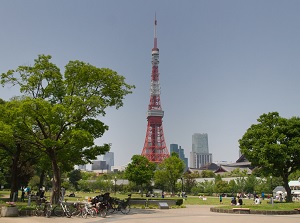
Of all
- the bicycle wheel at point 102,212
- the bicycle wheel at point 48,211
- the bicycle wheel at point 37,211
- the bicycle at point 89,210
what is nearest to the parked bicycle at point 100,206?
the bicycle wheel at point 102,212

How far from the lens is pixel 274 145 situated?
99.8 ft

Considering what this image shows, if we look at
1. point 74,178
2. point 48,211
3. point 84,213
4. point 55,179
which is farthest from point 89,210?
point 74,178

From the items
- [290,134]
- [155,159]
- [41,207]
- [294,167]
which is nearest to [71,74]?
[41,207]

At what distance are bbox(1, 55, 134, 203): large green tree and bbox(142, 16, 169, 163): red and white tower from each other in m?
82.4

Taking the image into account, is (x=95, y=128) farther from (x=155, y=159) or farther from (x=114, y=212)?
(x=155, y=159)

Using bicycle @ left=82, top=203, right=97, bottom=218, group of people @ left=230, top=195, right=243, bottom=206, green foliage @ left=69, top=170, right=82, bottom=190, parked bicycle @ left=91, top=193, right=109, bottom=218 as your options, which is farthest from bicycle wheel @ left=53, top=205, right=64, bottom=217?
green foliage @ left=69, top=170, right=82, bottom=190

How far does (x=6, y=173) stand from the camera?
47625 mm

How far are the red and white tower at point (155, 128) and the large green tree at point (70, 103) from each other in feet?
270

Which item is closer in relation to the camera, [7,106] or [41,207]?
[41,207]

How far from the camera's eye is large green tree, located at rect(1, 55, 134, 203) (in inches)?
821

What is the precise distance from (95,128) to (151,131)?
87900 mm

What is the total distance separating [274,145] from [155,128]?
80585mm

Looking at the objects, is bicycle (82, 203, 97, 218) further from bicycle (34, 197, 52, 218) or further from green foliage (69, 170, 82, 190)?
green foliage (69, 170, 82, 190)

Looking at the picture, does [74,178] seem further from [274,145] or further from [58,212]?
[58,212]
